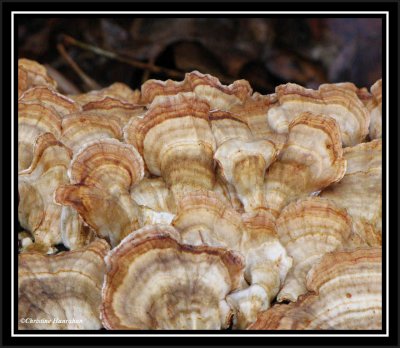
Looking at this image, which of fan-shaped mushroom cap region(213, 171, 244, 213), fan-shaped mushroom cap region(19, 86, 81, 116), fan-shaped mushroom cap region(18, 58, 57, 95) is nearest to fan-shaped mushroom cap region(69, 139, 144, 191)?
fan-shaped mushroom cap region(213, 171, 244, 213)

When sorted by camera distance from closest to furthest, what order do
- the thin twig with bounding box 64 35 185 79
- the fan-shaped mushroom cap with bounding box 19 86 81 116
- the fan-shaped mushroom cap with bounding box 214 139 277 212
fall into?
1. the fan-shaped mushroom cap with bounding box 214 139 277 212
2. the fan-shaped mushroom cap with bounding box 19 86 81 116
3. the thin twig with bounding box 64 35 185 79

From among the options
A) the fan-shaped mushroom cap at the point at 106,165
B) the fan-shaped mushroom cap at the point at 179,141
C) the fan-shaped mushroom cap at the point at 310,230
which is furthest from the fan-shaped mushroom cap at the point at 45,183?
the fan-shaped mushroom cap at the point at 310,230

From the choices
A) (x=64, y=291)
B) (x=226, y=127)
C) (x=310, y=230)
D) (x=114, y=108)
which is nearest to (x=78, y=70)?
(x=114, y=108)

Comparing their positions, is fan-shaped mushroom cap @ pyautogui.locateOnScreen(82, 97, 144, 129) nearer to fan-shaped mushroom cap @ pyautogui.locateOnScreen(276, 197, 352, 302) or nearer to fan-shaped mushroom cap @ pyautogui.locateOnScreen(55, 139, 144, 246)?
fan-shaped mushroom cap @ pyautogui.locateOnScreen(55, 139, 144, 246)

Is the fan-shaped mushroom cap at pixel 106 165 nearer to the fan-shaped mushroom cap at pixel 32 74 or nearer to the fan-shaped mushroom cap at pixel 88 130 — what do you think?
the fan-shaped mushroom cap at pixel 88 130

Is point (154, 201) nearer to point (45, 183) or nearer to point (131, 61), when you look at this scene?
point (45, 183)

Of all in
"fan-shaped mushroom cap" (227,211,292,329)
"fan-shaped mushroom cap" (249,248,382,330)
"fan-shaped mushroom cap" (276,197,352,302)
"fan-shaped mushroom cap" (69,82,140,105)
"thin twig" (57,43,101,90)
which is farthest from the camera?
"thin twig" (57,43,101,90)

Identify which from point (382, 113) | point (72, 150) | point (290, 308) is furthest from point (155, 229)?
point (382, 113)
